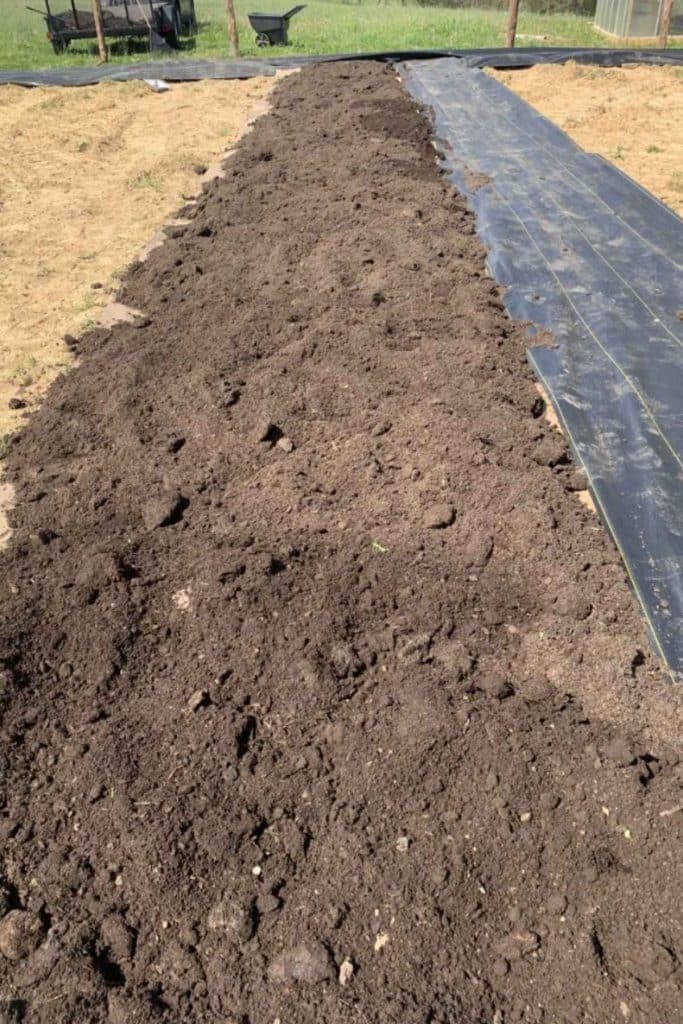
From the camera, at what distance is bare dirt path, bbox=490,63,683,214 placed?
28.8ft

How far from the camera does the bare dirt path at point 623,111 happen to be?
879 centimetres

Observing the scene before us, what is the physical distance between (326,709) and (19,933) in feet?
3.97

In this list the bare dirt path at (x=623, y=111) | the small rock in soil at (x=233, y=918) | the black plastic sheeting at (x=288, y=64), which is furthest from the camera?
the black plastic sheeting at (x=288, y=64)

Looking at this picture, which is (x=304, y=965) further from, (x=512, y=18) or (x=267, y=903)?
(x=512, y=18)

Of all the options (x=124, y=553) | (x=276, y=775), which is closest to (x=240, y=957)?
(x=276, y=775)

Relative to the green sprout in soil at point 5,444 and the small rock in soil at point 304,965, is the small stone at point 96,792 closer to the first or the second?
the small rock in soil at point 304,965

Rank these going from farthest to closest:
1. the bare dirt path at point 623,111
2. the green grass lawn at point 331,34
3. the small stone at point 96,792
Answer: the green grass lawn at point 331,34 < the bare dirt path at point 623,111 < the small stone at point 96,792

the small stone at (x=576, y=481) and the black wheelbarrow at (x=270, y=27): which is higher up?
the black wheelbarrow at (x=270, y=27)

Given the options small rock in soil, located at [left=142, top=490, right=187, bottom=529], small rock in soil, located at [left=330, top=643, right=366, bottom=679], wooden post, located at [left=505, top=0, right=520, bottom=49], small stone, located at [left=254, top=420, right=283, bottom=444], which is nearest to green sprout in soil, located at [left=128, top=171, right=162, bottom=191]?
small stone, located at [left=254, top=420, right=283, bottom=444]

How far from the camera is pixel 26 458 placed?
4.36m

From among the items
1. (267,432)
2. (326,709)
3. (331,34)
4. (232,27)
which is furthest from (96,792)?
(331,34)

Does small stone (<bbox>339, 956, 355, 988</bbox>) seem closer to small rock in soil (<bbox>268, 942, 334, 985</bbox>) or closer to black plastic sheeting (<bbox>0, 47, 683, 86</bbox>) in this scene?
small rock in soil (<bbox>268, 942, 334, 985</bbox>)

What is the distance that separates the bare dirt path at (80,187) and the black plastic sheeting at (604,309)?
336cm

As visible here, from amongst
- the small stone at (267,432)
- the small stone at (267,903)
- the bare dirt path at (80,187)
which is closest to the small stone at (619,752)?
the small stone at (267,903)
